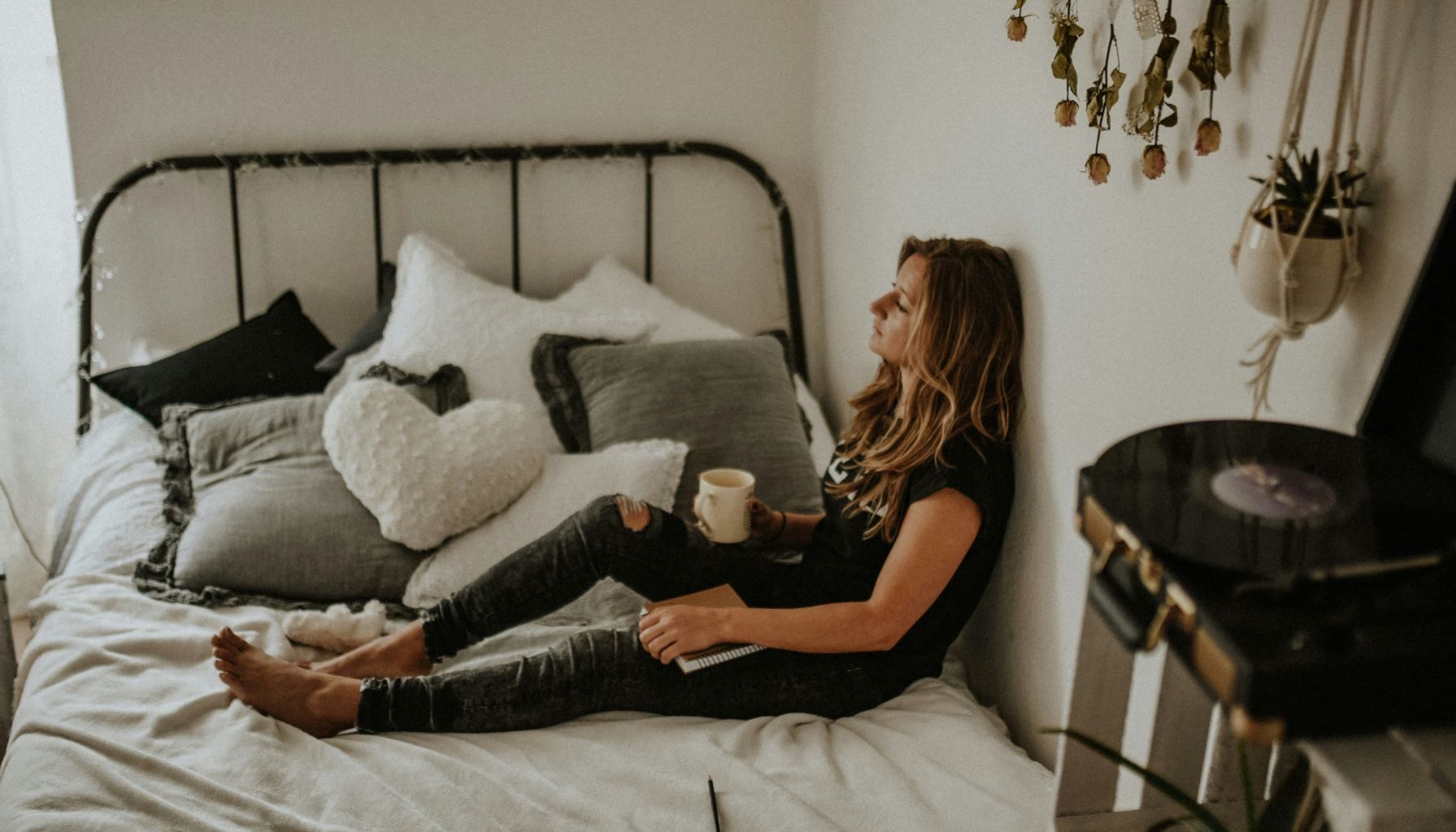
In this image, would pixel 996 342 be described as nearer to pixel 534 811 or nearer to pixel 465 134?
pixel 534 811

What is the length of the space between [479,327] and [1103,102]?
1.29 metres

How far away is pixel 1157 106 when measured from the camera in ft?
3.81

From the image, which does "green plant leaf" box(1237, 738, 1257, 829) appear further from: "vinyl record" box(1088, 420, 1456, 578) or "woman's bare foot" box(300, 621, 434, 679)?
"woman's bare foot" box(300, 621, 434, 679)

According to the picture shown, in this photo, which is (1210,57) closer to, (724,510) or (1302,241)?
(1302,241)

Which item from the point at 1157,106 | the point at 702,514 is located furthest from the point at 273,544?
the point at 1157,106

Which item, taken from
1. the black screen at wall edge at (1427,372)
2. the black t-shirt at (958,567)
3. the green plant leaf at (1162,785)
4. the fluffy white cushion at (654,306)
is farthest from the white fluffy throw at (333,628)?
the black screen at wall edge at (1427,372)

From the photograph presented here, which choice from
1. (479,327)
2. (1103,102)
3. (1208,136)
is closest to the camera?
(1208,136)

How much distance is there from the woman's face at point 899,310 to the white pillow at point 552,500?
45 centimetres

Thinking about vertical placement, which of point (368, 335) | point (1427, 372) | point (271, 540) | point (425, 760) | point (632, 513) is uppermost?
point (1427, 372)

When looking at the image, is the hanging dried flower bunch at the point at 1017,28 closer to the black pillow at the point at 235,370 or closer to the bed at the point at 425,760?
the bed at the point at 425,760

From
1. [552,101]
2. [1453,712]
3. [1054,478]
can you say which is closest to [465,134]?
[552,101]

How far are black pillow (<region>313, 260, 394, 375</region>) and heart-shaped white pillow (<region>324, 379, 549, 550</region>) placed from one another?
38 cm

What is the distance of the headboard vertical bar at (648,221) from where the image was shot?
102 inches

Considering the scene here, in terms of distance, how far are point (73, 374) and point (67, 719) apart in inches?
48.7
